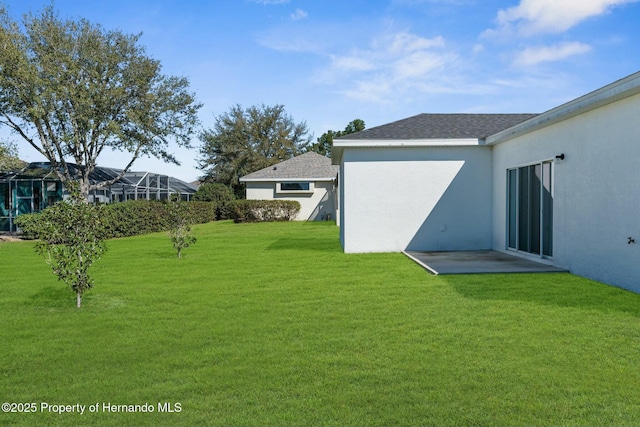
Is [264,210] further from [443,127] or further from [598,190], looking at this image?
[598,190]

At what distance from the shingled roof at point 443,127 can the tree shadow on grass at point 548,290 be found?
5410 mm

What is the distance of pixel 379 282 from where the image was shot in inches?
349

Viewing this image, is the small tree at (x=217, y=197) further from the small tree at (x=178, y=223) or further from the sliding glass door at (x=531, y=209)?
the sliding glass door at (x=531, y=209)

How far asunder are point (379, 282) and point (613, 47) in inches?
385

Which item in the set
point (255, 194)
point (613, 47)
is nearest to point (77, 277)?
point (613, 47)

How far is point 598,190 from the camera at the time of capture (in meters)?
8.79

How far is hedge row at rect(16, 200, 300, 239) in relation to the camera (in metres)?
20.6

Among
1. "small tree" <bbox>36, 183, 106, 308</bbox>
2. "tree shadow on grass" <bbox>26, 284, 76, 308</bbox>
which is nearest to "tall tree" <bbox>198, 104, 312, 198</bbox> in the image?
"tree shadow on grass" <bbox>26, 284, 76, 308</bbox>

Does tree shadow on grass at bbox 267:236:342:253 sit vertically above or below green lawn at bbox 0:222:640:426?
above

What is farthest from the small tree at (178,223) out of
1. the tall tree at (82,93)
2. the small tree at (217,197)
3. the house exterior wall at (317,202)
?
the small tree at (217,197)

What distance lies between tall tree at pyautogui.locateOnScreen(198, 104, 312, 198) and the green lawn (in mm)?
40893

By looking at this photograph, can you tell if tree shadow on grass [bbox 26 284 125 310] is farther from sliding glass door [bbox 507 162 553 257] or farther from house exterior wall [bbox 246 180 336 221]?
house exterior wall [bbox 246 180 336 221]

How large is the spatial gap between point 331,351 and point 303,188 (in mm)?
27838

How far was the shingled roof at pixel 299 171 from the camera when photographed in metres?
32.5
